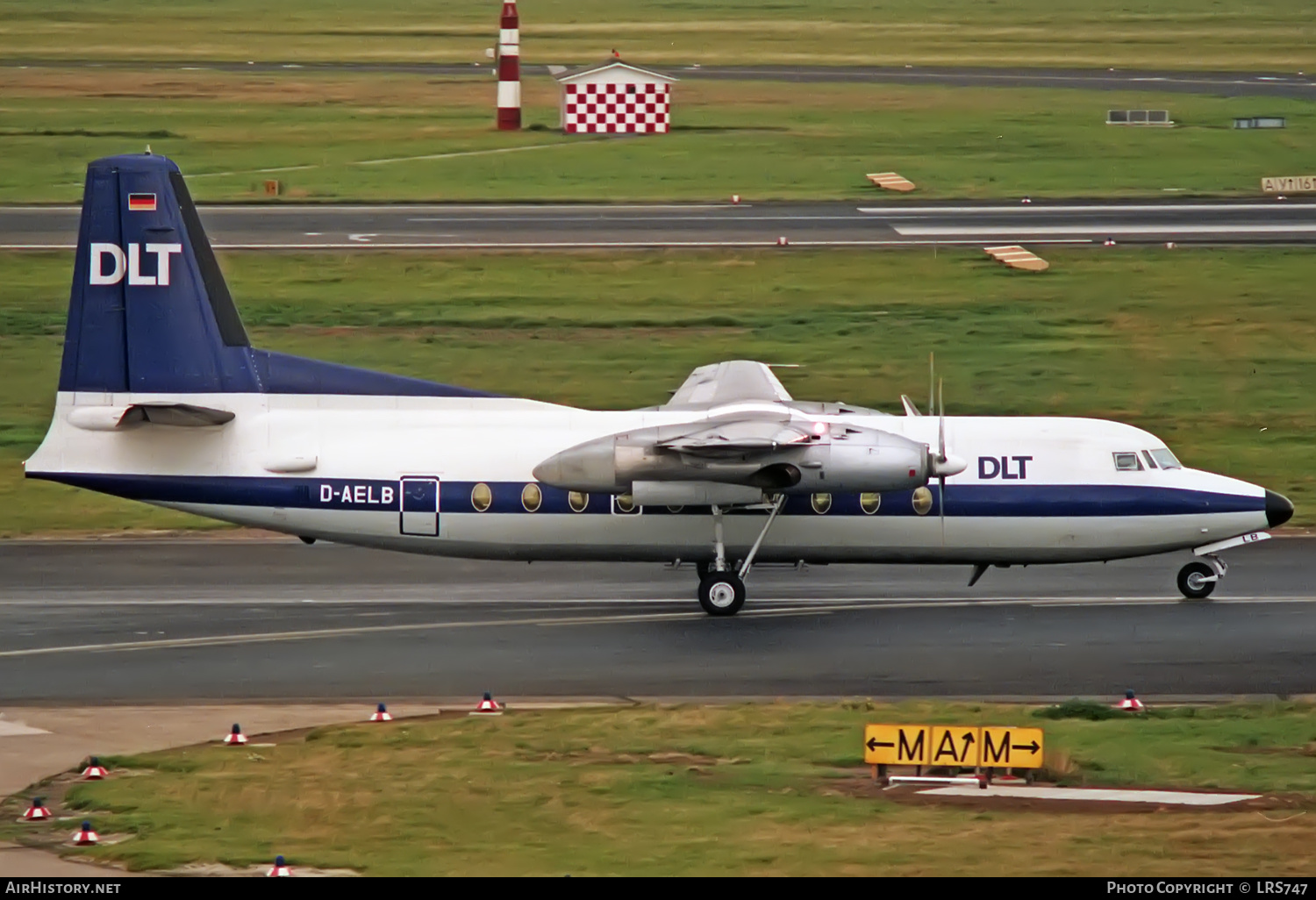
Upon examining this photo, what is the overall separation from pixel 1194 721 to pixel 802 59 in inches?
3648

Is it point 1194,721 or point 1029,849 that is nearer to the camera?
point 1029,849

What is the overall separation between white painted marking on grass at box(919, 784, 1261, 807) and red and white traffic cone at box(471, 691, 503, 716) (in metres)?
5.97

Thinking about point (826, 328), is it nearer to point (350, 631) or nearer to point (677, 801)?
point (350, 631)

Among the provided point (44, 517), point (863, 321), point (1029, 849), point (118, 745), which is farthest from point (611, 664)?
point (863, 321)

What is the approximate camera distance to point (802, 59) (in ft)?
365

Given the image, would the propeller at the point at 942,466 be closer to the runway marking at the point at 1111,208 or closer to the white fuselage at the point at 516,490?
the white fuselage at the point at 516,490

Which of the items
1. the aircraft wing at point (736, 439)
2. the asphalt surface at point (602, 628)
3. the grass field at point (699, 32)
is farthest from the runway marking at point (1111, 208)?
the grass field at point (699, 32)

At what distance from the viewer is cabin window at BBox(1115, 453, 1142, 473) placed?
2881 centimetres

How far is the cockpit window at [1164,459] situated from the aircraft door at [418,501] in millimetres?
10847

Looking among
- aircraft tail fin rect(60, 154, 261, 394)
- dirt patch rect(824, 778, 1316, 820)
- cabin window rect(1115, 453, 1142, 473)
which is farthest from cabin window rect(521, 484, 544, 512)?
dirt patch rect(824, 778, 1316, 820)

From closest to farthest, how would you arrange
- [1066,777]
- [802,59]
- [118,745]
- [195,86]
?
[1066,777], [118,745], [195,86], [802,59]

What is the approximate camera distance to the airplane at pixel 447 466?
2780 cm

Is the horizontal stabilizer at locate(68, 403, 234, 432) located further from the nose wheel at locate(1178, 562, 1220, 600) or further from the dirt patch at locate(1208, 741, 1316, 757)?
the dirt patch at locate(1208, 741, 1316, 757)

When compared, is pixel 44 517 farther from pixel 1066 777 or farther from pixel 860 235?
pixel 860 235
